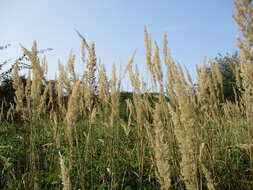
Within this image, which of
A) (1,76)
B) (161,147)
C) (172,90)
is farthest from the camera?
(1,76)

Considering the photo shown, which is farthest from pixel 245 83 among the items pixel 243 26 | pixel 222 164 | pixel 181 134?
pixel 222 164

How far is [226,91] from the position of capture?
1738 centimetres

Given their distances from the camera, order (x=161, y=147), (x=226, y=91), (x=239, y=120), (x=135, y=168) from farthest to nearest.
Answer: (x=226, y=91)
(x=239, y=120)
(x=135, y=168)
(x=161, y=147)

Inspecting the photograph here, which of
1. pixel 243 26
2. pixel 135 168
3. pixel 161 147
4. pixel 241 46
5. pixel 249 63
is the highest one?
pixel 243 26

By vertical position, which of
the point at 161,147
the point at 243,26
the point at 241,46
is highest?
the point at 243,26

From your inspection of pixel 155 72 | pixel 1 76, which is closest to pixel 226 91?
pixel 1 76

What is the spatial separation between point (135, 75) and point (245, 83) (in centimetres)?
84

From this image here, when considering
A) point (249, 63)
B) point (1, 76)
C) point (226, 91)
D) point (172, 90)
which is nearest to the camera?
point (249, 63)

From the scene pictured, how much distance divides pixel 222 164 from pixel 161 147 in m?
1.48

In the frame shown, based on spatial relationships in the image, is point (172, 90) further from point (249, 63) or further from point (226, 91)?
point (226, 91)

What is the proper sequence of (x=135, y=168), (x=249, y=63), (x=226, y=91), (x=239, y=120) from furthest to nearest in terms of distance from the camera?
(x=226, y=91) < (x=239, y=120) < (x=135, y=168) < (x=249, y=63)

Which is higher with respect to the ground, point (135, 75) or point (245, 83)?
point (135, 75)

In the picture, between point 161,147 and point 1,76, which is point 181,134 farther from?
point 1,76

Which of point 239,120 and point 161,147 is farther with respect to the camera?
point 239,120
